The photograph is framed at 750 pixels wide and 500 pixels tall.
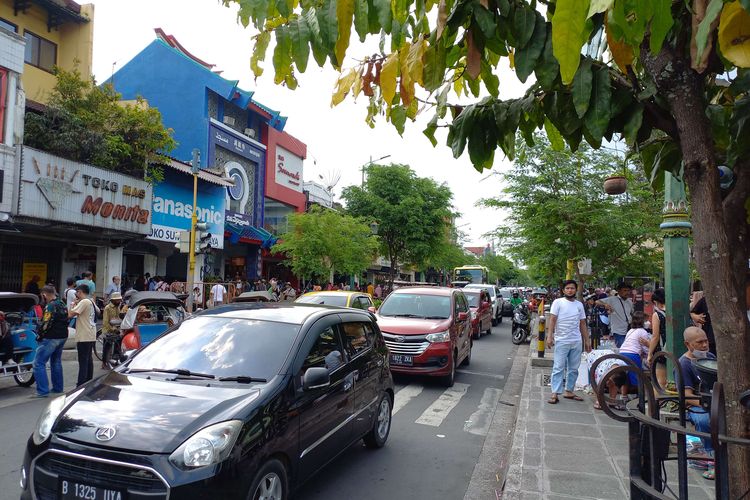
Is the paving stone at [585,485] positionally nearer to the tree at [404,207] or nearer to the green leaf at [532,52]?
the green leaf at [532,52]

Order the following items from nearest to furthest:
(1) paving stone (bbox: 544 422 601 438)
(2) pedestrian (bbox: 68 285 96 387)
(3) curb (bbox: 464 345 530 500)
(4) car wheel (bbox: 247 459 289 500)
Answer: (4) car wheel (bbox: 247 459 289 500), (3) curb (bbox: 464 345 530 500), (1) paving stone (bbox: 544 422 601 438), (2) pedestrian (bbox: 68 285 96 387)

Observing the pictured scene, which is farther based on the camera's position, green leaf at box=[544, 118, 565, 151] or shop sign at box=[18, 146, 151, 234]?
shop sign at box=[18, 146, 151, 234]

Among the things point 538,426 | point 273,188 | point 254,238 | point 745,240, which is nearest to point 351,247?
point 254,238

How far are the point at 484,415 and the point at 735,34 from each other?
22.2 feet

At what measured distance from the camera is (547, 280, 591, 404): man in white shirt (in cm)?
767

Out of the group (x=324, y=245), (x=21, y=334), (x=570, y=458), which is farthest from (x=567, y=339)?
(x=324, y=245)

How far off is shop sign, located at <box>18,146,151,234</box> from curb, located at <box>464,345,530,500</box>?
13803mm

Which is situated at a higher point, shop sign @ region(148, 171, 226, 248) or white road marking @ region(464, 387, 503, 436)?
shop sign @ region(148, 171, 226, 248)

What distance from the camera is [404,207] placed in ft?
98.6

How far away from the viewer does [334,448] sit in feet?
15.0

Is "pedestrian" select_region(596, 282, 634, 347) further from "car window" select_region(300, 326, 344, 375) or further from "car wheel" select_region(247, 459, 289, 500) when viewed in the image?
"car wheel" select_region(247, 459, 289, 500)

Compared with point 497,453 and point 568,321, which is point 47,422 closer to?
point 497,453

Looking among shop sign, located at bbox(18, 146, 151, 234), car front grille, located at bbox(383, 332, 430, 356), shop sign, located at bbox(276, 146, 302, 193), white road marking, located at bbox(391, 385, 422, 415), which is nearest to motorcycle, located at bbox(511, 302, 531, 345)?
white road marking, located at bbox(391, 385, 422, 415)

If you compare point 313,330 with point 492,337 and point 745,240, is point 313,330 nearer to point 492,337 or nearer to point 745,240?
point 745,240
